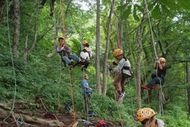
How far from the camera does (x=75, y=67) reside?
54.2 ft

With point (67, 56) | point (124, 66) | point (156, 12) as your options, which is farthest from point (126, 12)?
point (67, 56)

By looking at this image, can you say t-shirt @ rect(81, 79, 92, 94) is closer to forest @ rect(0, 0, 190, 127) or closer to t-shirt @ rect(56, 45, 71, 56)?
forest @ rect(0, 0, 190, 127)

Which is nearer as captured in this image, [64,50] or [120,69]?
[120,69]

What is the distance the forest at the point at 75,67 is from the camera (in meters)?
9.35

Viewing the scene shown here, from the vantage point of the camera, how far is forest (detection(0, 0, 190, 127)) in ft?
30.7

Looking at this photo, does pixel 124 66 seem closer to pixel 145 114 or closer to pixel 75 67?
pixel 145 114

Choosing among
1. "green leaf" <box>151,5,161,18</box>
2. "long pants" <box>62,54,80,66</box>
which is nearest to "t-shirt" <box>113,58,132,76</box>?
"green leaf" <box>151,5,161,18</box>

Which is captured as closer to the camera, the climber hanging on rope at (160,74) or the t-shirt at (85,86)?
the climber hanging on rope at (160,74)

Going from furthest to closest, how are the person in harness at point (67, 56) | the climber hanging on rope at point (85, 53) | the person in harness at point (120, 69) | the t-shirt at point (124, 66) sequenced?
the person in harness at point (67, 56) < the climber hanging on rope at point (85, 53) < the t-shirt at point (124, 66) < the person in harness at point (120, 69)

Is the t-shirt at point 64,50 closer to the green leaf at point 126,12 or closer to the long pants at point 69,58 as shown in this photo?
the long pants at point 69,58

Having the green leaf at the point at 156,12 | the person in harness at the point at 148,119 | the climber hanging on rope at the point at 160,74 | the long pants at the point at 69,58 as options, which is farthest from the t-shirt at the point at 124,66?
the long pants at the point at 69,58

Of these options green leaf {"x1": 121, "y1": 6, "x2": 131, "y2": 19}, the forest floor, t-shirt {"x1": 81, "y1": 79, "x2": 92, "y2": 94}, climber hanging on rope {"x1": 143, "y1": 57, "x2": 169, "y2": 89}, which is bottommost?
the forest floor

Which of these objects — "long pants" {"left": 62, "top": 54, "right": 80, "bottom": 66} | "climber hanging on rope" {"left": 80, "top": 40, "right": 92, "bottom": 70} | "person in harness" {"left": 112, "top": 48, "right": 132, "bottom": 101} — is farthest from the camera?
"long pants" {"left": 62, "top": 54, "right": 80, "bottom": 66}

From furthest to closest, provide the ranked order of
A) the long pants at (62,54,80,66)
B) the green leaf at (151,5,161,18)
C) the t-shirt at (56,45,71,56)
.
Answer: the long pants at (62,54,80,66) < the t-shirt at (56,45,71,56) < the green leaf at (151,5,161,18)
